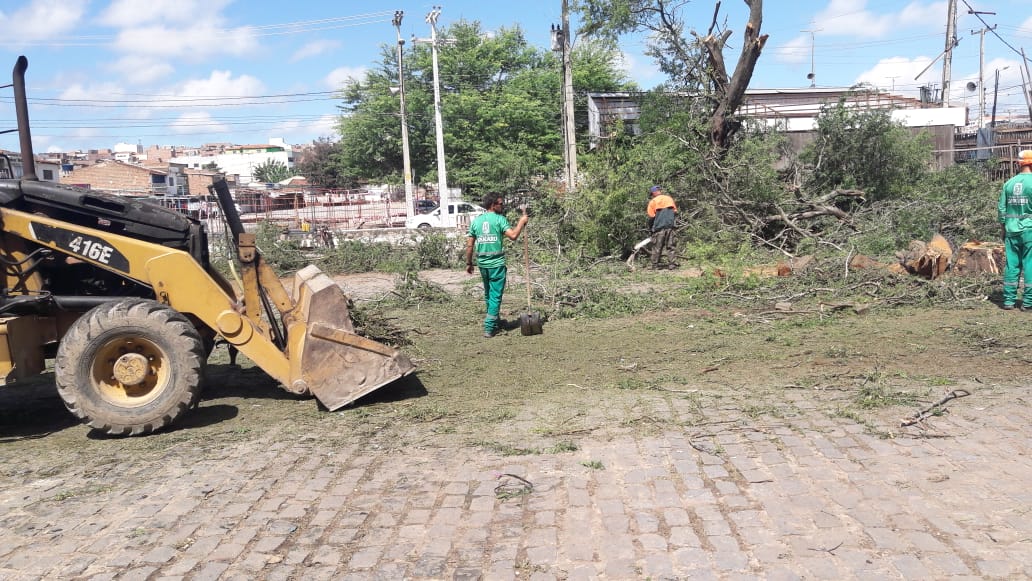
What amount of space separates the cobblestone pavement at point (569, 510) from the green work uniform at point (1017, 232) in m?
4.38

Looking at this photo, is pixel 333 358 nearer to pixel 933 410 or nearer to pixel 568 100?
pixel 933 410

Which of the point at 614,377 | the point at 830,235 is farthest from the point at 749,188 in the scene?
the point at 614,377

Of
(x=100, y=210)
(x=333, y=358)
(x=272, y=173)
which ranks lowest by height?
(x=333, y=358)

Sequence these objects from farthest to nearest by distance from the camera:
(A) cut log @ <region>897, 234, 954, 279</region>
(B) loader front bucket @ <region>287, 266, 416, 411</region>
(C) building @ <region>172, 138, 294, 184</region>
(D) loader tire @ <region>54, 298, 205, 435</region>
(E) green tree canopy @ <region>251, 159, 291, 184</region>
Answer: (C) building @ <region>172, 138, 294, 184</region>, (E) green tree canopy @ <region>251, 159, 291, 184</region>, (A) cut log @ <region>897, 234, 954, 279</region>, (B) loader front bucket @ <region>287, 266, 416, 411</region>, (D) loader tire @ <region>54, 298, 205, 435</region>

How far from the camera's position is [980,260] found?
445 inches

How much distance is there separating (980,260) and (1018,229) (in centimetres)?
243

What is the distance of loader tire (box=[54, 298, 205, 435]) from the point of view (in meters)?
5.84

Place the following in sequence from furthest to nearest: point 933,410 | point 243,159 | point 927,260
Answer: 1. point 243,159
2. point 927,260
3. point 933,410

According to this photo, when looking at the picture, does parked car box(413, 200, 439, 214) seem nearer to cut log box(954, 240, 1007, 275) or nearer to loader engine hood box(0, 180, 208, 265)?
cut log box(954, 240, 1007, 275)

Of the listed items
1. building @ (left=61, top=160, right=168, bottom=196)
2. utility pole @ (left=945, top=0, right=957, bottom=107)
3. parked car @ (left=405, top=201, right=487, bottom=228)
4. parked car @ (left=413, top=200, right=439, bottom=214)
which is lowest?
parked car @ (left=405, top=201, right=487, bottom=228)

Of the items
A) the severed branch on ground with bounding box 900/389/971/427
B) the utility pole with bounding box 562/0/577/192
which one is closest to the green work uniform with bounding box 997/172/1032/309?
the severed branch on ground with bounding box 900/389/971/427

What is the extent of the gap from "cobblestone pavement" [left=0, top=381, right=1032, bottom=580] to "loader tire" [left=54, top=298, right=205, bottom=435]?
0.51 m

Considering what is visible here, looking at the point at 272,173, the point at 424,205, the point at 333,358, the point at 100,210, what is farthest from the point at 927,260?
the point at 272,173

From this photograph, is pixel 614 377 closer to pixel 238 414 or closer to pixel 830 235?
pixel 238 414
